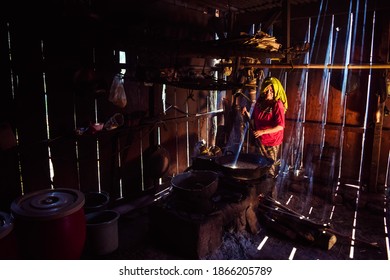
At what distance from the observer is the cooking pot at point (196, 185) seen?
516cm

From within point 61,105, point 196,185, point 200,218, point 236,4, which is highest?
point 236,4

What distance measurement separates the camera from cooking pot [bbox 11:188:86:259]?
3877 mm

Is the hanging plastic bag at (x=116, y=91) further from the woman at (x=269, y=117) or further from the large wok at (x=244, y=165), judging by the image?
the woman at (x=269, y=117)

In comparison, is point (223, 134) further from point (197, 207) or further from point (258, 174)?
point (197, 207)

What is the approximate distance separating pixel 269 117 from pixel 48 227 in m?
5.44

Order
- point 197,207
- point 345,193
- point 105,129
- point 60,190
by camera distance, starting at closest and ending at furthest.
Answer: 1. point 60,190
2. point 197,207
3. point 105,129
4. point 345,193

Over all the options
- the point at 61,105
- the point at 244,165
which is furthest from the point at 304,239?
the point at 61,105

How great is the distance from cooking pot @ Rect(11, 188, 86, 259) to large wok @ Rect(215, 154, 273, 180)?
9.41ft

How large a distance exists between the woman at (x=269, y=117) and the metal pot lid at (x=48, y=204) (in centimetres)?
457

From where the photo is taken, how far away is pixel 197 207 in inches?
208

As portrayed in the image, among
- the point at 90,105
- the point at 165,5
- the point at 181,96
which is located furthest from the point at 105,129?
the point at 165,5

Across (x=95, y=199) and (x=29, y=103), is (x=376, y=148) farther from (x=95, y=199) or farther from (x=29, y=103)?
(x=29, y=103)

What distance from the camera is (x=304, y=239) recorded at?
585 centimetres

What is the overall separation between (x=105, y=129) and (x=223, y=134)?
12.5 ft
